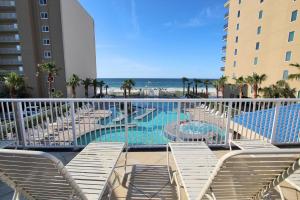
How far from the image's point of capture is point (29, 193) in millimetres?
1570

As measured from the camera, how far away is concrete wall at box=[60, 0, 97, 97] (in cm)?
2312

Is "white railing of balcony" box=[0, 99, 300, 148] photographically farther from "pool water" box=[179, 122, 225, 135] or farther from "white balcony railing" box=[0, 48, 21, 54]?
"white balcony railing" box=[0, 48, 21, 54]

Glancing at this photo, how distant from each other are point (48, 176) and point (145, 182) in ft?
4.67

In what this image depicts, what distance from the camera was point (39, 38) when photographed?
22500 mm

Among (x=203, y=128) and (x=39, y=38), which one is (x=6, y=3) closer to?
(x=39, y=38)

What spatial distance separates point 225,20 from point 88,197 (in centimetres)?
3408

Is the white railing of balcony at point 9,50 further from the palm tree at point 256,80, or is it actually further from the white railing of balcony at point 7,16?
the palm tree at point 256,80

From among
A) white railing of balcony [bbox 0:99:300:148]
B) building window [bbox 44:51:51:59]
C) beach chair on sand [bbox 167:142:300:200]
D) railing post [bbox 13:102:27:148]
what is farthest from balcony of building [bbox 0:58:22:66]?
beach chair on sand [bbox 167:142:300:200]

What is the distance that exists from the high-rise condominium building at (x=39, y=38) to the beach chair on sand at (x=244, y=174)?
953 inches

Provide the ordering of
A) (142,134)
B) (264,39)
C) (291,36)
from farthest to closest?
(264,39), (291,36), (142,134)

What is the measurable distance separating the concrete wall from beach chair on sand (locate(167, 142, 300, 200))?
966 inches

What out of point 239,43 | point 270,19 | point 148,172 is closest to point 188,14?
point 239,43

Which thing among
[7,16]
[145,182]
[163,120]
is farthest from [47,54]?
[145,182]

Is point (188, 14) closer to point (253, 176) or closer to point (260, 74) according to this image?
point (260, 74)
